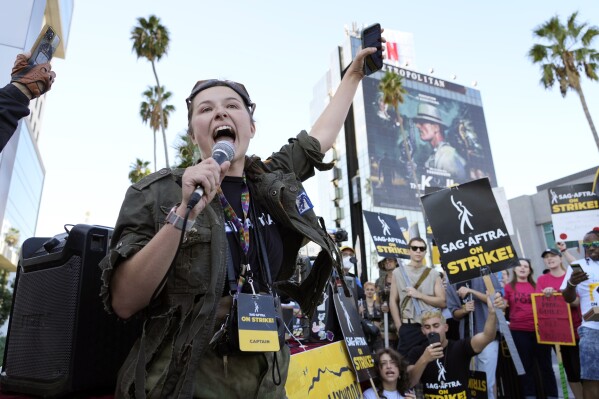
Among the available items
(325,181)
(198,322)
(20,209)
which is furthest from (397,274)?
(325,181)

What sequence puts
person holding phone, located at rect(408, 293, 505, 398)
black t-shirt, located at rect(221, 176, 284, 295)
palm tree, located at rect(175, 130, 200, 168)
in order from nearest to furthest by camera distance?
1. black t-shirt, located at rect(221, 176, 284, 295)
2. person holding phone, located at rect(408, 293, 505, 398)
3. palm tree, located at rect(175, 130, 200, 168)

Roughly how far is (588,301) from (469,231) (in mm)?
1774

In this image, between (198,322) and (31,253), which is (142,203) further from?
(31,253)

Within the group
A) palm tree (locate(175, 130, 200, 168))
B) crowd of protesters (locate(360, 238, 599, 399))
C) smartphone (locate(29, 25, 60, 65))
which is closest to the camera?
smartphone (locate(29, 25, 60, 65))

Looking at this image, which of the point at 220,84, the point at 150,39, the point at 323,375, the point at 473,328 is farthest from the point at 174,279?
the point at 150,39

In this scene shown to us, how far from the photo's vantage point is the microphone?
1.23 metres

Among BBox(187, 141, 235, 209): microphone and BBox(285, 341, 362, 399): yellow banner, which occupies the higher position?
BBox(187, 141, 235, 209): microphone

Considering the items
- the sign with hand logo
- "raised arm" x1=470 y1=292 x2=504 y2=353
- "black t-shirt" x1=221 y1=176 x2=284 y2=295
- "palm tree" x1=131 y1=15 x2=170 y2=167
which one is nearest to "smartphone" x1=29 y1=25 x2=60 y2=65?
"black t-shirt" x1=221 y1=176 x2=284 y2=295

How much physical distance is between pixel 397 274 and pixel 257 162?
16.2 ft

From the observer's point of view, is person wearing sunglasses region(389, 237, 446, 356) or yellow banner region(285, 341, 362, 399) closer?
yellow banner region(285, 341, 362, 399)

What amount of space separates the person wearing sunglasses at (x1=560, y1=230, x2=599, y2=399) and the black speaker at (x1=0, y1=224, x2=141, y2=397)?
5630 mm

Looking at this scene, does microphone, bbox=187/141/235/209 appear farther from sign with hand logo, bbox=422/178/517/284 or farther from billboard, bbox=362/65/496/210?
billboard, bbox=362/65/496/210

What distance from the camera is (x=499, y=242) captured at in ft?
18.1

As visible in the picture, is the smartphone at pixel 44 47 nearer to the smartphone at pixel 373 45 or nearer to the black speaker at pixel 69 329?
the black speaker at pixel 69 329
